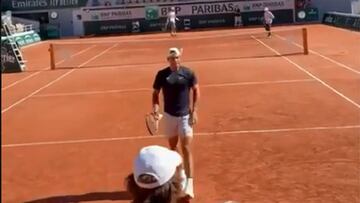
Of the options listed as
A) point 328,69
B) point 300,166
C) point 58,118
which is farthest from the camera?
point 328,69

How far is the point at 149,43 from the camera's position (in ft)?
129

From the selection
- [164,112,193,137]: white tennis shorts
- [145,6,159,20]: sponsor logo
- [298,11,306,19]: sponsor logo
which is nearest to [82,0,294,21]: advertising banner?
[145,6,159,20]: sponsor logo

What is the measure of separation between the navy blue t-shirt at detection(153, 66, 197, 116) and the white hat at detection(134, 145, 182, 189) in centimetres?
532

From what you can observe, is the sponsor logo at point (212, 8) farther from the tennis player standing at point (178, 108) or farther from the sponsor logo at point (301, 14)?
the tennis player standing at point (178, 108)

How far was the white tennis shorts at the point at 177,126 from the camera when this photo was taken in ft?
24.6

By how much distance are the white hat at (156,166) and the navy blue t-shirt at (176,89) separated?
5.32 metres

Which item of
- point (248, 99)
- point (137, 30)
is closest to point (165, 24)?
point (137, 30)

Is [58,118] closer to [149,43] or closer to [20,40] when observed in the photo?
[149,43]

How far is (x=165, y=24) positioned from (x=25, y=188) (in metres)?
44.4

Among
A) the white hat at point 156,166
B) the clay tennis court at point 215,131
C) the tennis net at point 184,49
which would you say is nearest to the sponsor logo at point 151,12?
the tennis net at point 184,49

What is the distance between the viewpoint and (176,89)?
7566mm

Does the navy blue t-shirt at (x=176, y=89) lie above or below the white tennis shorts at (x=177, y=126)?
above

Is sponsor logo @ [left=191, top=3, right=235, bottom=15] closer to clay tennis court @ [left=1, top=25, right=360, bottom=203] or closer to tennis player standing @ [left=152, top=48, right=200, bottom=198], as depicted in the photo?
clay tennis court @ [left=1, top=25, right=360, bottom=203]

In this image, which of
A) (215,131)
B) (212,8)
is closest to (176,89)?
(215,131)
